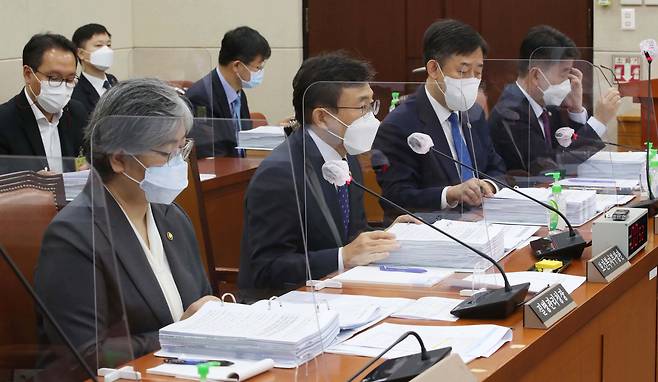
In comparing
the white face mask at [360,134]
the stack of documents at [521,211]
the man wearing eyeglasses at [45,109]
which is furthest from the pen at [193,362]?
the man wearing eyeglasses at [45,109]

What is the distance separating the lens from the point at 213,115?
5.90 meters

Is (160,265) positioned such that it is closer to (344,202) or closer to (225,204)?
(344,202)

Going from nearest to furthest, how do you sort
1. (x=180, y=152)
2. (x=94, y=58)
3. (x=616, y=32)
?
(x=180, y=152) < (x=94, y=58) < (x=616, y=32)

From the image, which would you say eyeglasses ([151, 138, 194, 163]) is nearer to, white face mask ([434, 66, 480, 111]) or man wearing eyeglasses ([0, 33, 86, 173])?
white face mask ([434, 66, 480, 111])

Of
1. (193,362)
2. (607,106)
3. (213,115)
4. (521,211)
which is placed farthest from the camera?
(213,115)

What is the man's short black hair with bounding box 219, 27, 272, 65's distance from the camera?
6.29 m

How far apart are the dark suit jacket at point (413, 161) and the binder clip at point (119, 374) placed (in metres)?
0.93

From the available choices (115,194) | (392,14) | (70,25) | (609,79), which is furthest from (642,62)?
(115,194)

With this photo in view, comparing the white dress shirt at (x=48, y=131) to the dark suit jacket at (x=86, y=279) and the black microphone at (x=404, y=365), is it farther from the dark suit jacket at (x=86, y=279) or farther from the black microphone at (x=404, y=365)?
the black microphone at (x=404, y=365)

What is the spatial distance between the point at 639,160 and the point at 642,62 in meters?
2.93

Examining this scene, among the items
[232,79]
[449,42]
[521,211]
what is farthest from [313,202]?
[232,79]

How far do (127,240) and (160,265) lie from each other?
15 centimetres

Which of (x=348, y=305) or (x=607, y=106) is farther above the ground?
(x=607, y=106)

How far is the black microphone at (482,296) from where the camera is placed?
258 cm
